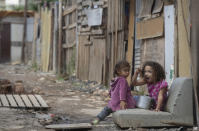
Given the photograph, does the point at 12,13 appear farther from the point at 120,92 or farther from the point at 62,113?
the point at 120,92

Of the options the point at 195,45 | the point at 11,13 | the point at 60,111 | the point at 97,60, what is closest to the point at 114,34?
the point at 97,60

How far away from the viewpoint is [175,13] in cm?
653

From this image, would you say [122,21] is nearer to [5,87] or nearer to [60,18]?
[5,87]

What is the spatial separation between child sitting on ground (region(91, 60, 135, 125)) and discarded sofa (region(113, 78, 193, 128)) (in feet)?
0.76

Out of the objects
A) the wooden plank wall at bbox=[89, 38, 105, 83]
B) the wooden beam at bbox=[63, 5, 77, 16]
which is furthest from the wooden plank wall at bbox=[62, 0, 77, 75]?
the wooden plank wall at bbox=[89, 38, 105, 83]

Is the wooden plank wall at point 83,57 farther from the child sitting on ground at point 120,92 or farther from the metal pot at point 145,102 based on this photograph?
the metal pot at point 145,102

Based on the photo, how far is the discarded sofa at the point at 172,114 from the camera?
4746mm

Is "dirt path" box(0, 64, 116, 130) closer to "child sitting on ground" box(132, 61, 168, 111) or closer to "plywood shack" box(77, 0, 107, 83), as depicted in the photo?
"child sitting on ground" box(132, 61, 168, 111)

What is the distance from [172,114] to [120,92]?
73cm

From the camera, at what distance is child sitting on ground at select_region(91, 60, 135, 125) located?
4996 millimetres

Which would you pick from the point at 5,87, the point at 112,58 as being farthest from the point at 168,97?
the point at 112,58

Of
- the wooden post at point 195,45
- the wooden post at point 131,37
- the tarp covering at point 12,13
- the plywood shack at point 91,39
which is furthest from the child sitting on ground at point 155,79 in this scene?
the tarp covering at point 12,13

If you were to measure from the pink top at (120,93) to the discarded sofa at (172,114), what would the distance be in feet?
0.82

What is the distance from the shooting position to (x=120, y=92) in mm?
4992
